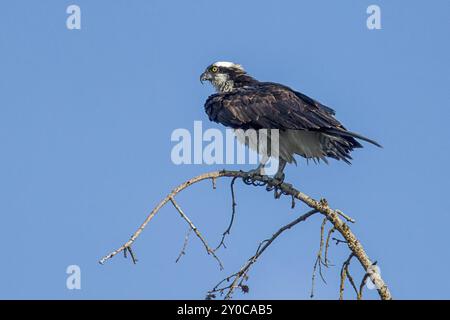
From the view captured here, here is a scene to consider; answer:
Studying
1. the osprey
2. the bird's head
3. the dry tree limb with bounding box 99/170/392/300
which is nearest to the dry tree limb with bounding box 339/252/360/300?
the dry tree limb with bounding box 99/170/392/300

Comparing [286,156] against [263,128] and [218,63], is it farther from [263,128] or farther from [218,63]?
[218,63]

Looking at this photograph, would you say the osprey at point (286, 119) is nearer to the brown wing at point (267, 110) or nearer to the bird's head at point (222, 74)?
the brown wing at point (267, 110)

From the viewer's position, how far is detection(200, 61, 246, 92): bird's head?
15.6m

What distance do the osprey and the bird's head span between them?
1.14m

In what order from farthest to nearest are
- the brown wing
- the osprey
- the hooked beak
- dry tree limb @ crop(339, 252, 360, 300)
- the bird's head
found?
the hooked beak < the bird's head < the brown wing < the osprey < dry tree limb @ crop(339, 252, 360, 300)

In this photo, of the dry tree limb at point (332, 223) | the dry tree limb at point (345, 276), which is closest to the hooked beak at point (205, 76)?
the dry tree limb at point (332, 223)

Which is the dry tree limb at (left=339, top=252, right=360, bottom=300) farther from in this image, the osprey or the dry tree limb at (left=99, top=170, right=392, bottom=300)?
the osprey

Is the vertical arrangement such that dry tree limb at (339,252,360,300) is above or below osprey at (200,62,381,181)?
below

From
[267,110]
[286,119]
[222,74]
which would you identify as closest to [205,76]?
[222,74]

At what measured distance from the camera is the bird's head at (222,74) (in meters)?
15.6

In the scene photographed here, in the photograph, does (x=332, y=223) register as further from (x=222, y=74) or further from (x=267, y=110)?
(x=222, y=74)

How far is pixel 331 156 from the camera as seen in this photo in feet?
42.0

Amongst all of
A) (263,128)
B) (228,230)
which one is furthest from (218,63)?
(228,230)
